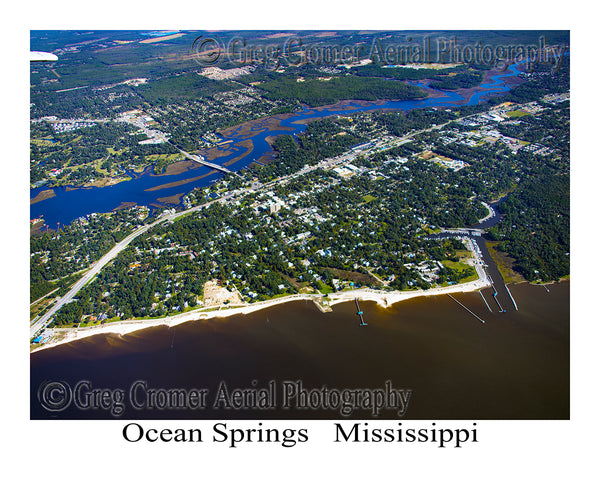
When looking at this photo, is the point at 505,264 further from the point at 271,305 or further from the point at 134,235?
the point at 134,235

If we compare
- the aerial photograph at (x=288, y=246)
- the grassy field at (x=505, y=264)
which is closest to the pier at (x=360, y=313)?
the aerial photograph at (x=288, y=246)

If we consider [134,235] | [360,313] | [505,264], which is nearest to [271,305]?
[360,313]

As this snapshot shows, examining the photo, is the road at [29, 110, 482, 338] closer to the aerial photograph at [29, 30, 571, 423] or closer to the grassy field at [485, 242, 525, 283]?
the aerial photograph at [29, 30, 571, 423]

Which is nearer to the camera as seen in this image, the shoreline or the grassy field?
the shoreline

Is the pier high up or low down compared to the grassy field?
down

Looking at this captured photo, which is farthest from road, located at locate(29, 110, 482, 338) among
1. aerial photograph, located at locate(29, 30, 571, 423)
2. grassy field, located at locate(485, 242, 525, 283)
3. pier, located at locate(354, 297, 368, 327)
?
grassy field, located at locate(485, 242, 525, 283)

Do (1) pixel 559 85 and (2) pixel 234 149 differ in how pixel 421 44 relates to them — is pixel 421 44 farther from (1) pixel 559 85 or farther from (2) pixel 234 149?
(2) pixel 234 149
